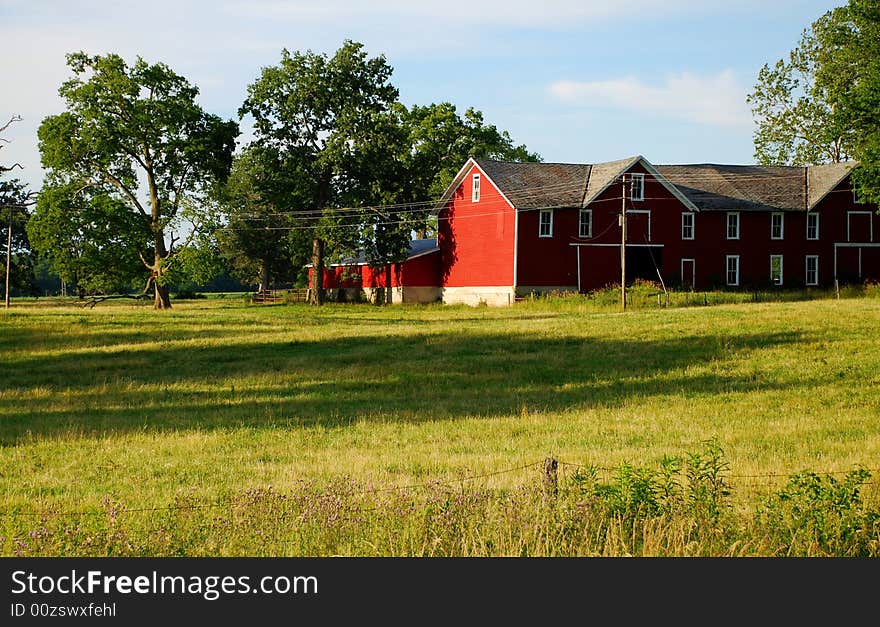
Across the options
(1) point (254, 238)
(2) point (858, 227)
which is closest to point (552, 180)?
(2) point (858, 227)

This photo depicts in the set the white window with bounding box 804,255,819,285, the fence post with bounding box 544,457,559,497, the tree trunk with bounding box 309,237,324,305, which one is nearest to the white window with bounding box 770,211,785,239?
the white window with bounding box 804,255,819,285

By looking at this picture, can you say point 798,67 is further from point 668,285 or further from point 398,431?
point 398,431

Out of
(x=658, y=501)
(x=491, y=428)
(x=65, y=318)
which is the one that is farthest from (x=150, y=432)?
(x=65, y=318)

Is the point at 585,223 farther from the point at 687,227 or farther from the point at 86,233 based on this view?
the point at 86,233

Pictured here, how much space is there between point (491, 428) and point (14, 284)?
8039 centimetres

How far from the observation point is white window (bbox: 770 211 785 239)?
66375 mm

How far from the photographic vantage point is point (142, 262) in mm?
66312

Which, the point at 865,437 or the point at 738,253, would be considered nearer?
the point at 865,437

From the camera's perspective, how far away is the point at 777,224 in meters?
66.6

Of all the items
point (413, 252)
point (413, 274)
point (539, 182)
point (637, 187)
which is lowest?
point (413, 274)

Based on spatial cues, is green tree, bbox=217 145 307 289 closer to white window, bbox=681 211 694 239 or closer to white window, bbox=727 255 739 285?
white window, bbox=681 211 694 239

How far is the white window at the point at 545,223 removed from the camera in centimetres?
6131

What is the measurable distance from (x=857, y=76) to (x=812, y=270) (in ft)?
54.7

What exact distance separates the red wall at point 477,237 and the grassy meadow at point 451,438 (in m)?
21.2
